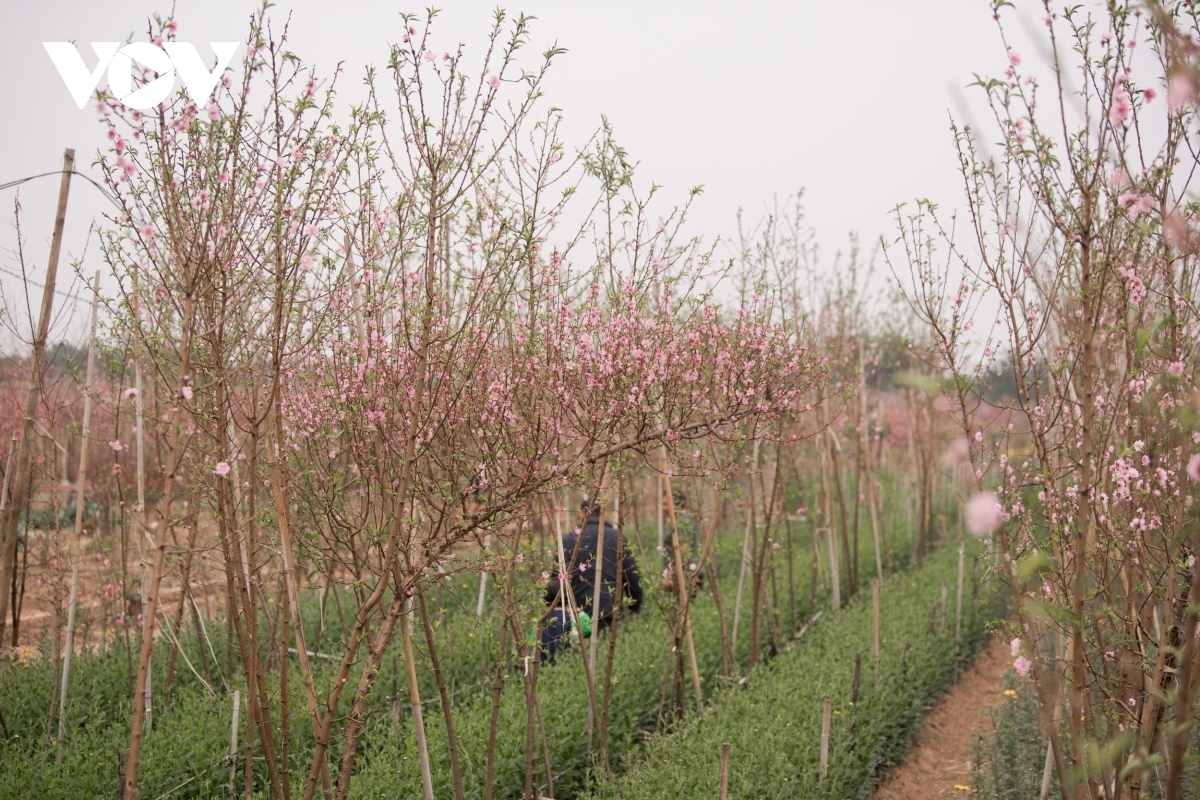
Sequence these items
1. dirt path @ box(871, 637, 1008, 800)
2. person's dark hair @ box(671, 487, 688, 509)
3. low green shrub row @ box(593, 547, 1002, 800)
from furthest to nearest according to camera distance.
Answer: person's dark hair @ box(671, 487, 688, 509) → dirt path @ box(871, 637, 1008, 800) → low green shrub row @ box(593, 547, 1002, 800)

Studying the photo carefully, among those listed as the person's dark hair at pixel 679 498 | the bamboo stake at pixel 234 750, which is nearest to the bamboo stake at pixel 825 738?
the person's dark hair at pixel 679 498

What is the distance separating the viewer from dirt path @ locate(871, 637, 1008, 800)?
541cm

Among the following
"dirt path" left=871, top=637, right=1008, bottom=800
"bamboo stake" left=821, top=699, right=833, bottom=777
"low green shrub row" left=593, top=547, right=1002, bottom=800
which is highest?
"bamboo stake" left=821, top=699, right=833, bottom=777

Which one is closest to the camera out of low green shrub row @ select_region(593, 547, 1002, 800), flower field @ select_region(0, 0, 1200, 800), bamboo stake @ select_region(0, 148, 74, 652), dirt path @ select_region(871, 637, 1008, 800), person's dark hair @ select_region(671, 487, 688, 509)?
flower field @ select_region(0, 0, 1200, 800)

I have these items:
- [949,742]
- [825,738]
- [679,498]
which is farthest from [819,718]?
[679,498]

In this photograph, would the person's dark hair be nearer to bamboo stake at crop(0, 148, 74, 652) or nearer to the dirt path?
the dirt path

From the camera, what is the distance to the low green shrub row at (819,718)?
420 centimetres

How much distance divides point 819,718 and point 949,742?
6.49 ft

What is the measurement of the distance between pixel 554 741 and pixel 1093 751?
3.75 metres

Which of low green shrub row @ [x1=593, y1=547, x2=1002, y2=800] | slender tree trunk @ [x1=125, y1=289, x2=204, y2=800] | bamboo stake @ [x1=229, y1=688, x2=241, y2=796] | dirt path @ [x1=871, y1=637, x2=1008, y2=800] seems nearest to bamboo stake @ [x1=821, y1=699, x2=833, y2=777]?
low green shrub row @ [x1=593, y1=547, x2=1002, y2=800]

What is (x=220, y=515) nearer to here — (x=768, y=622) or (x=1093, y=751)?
(x=1093, y=751)

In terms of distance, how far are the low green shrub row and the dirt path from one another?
15 cm

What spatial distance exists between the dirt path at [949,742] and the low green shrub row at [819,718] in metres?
0.15

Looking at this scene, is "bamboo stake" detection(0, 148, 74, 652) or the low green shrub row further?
the low green shrub row
